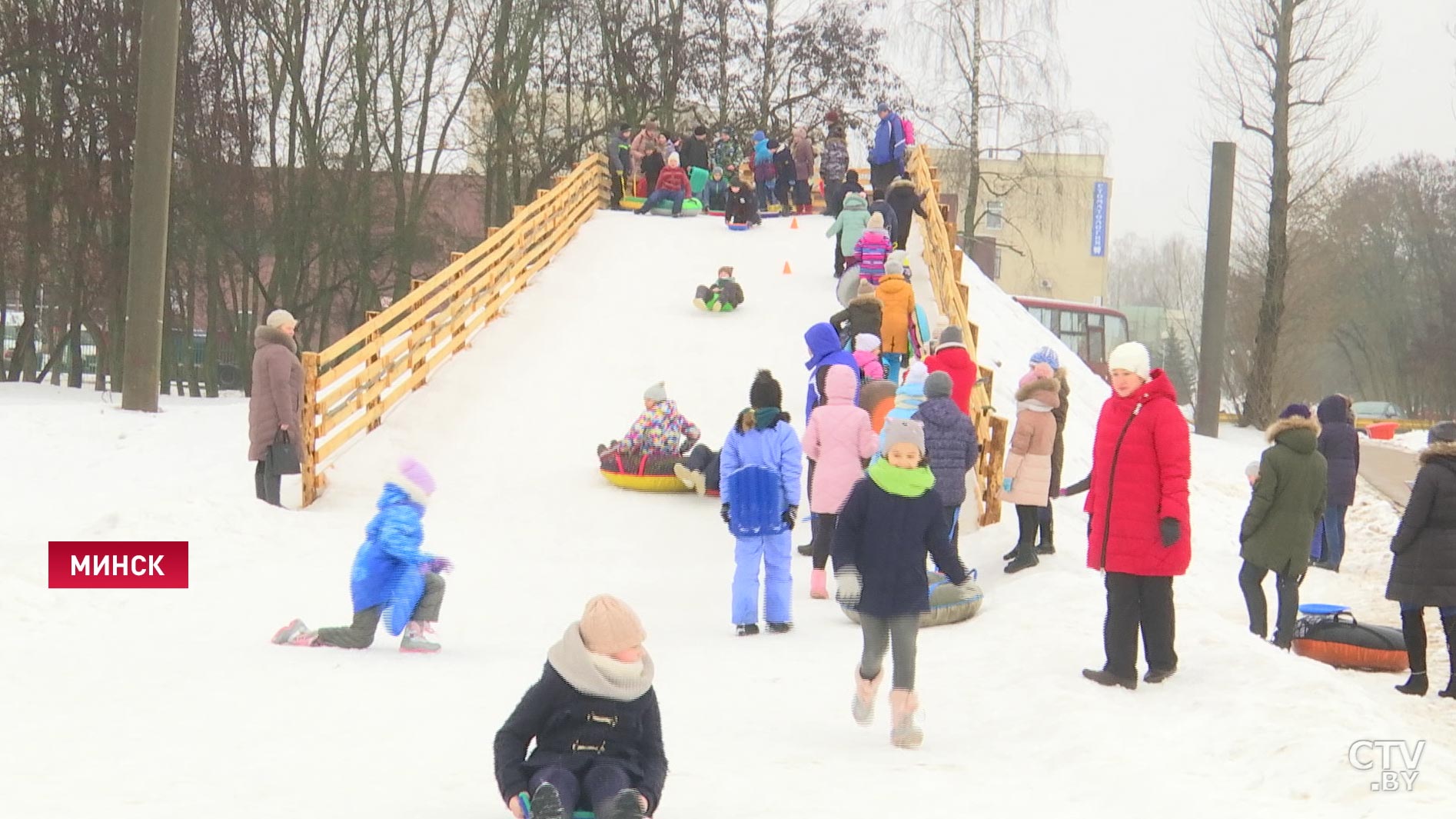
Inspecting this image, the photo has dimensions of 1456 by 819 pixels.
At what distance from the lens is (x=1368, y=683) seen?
9.49 metres

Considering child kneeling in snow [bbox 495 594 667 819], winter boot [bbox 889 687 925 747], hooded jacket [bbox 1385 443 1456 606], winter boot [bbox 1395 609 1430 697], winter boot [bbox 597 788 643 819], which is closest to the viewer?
winter boot [bbox 597 788 643 819]

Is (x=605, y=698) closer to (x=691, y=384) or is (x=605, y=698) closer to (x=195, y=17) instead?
(x=691, y=384)

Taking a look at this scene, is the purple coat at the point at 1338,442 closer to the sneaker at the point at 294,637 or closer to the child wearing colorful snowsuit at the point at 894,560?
the child wearing colorful snowsuit at the point at 894,560

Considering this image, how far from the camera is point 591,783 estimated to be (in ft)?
15.2

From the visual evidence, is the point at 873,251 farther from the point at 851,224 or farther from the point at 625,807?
the point at 625,807

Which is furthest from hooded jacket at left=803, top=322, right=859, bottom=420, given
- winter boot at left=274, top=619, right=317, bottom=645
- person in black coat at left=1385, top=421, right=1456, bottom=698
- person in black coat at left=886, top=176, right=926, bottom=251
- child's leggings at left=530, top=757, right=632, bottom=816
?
person in black coat at left=886, top=176, right=926, bottom=251

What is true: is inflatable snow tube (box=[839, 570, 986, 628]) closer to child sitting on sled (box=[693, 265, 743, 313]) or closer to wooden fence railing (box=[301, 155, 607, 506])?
wooden fence railing (box=[301, 155, 607, 506])

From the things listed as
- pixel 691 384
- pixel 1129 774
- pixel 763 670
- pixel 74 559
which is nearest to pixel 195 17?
pixel 691 384

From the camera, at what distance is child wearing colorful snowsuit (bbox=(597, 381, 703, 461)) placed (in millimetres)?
13711

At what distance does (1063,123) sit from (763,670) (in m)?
29.7

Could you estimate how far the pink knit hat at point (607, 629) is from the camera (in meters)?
4.67

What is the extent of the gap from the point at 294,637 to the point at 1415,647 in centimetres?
661

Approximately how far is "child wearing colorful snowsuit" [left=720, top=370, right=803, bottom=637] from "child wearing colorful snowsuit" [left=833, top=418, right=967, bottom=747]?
255cm

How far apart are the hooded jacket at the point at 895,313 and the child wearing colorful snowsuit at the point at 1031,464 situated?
4.58 metres
